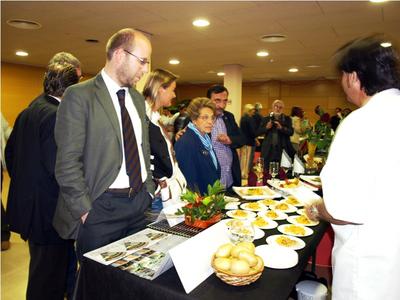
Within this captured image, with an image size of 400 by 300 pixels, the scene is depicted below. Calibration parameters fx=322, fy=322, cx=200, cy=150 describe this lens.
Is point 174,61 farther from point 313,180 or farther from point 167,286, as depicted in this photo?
point 167,286

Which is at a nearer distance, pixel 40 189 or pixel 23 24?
pixel 40 189

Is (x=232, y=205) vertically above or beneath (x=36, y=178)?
beneath

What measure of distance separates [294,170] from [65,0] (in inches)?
110

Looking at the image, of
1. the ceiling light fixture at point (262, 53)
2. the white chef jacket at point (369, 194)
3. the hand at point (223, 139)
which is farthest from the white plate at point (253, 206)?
the ceiling light fixture at point (262, 53)

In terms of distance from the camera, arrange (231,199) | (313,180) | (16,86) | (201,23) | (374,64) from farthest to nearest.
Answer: (16,86)
(201,23)
(313,180)
(231,199)
(374,64)

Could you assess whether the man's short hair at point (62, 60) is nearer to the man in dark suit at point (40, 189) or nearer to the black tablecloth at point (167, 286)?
the man in dark suit at point (40, 189)

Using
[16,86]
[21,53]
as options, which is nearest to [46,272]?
[21,53]

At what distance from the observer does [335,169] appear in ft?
3.46

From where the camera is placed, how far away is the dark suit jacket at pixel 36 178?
1770mm

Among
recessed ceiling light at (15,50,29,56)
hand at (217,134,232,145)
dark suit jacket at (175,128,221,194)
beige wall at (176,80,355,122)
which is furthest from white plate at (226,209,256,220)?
beige wall at (176,80,355,122)

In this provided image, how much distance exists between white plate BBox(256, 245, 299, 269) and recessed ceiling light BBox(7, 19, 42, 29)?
13.8 feet

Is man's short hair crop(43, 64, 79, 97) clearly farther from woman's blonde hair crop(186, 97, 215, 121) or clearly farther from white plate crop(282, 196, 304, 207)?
white plate crop(282, 196, 304, 207)

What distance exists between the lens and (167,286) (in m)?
1.03

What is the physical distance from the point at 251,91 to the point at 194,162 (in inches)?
371
